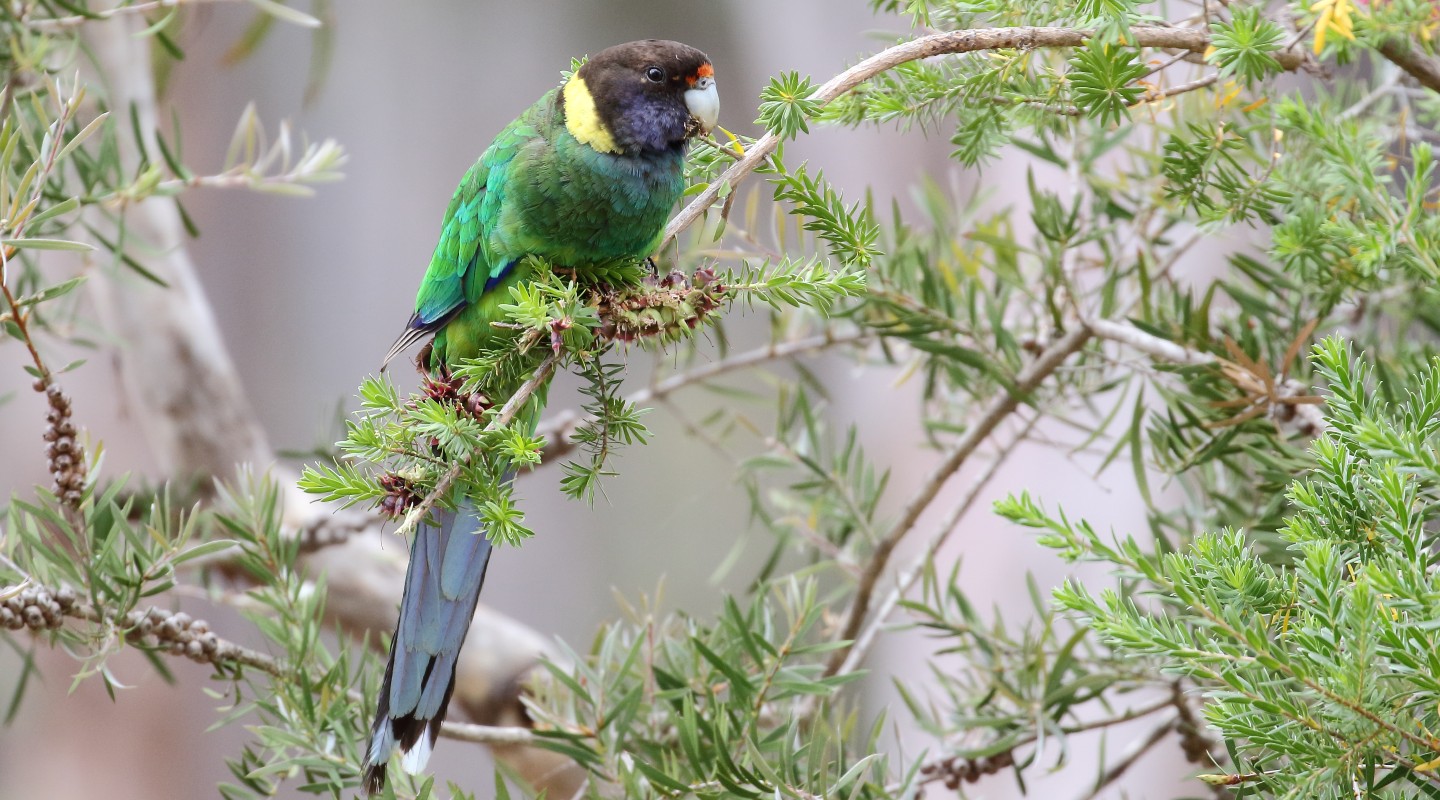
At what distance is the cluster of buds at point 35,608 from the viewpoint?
66 centimetres

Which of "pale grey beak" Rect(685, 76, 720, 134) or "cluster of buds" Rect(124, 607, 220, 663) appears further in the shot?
"pale grey beak" Rect(685, 76, 720, 134)

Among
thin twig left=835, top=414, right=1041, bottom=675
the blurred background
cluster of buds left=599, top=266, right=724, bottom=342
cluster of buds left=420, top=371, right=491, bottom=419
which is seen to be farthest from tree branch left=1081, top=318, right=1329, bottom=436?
the blurred background

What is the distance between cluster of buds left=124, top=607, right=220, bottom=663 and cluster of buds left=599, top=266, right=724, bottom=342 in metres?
0.35

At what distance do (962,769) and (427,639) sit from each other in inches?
17.6

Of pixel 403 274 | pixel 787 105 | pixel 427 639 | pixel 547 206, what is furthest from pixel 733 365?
pixel 403 274

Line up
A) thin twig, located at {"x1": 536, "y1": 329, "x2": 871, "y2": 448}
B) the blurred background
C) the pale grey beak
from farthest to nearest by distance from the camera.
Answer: the blurred background → thin twig, located at {"x1": 536, "y1": 329, "x2": 871, "y2": 448} → the pale grey beak

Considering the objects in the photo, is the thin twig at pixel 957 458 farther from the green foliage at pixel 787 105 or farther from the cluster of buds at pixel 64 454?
the cluster of buds at pixel 64 454

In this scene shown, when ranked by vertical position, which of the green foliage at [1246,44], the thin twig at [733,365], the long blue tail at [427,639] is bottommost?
the long blue tail at [427,639]

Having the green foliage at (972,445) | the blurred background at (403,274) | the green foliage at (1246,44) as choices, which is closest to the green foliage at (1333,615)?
the green foliage at (972,445)

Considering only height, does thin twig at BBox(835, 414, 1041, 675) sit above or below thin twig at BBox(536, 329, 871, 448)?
below

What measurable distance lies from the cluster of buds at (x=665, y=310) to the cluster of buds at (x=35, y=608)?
39 cm

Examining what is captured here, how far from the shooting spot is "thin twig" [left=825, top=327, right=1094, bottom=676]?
88 cm

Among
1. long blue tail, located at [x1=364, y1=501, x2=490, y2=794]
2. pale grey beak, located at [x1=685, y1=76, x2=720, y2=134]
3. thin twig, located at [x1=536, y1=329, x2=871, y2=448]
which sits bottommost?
long blue tail, located at [x1=364, y1=501, x2=490, y2=794]

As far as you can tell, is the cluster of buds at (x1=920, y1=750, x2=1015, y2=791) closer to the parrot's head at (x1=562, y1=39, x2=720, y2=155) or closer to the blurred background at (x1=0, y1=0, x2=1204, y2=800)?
the parrot's head at (x1=562, y1=39, x2=720, y2=155)
